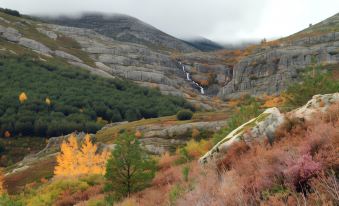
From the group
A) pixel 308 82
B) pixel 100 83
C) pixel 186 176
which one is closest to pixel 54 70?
pixel 100 83

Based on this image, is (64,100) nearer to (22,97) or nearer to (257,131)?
(22,97)

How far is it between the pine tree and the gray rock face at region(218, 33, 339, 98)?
15763 cm

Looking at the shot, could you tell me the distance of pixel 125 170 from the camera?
2052cm

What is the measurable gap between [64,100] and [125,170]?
151207mm

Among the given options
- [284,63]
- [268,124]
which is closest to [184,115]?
[284,63]

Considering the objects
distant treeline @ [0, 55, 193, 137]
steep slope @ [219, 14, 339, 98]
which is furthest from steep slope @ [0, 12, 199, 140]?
steep slope @ [219, 14, 339, 98]

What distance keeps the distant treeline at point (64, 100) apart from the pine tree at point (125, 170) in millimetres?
123186

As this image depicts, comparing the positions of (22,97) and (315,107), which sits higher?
(315,107)

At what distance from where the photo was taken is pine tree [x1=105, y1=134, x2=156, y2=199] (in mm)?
20109

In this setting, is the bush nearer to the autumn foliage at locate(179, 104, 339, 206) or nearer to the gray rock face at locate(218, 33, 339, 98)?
the gray rock face at locate(218, 33, 339, 98)

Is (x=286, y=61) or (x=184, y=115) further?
(x=286, y=61)

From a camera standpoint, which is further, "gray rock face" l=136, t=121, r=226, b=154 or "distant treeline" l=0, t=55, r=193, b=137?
"distant treeline" l=0, t=55, r=193, b=137

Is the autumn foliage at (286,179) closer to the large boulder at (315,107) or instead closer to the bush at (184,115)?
the large boulder at (315,107)

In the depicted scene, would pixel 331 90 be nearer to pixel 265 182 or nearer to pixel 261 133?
pixel 261 133
